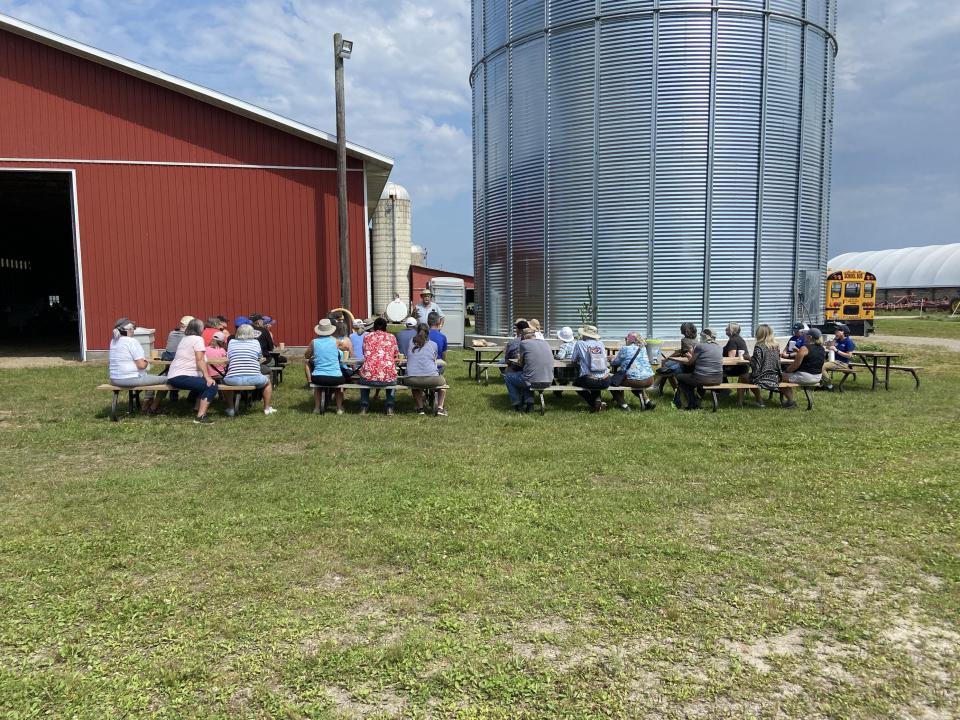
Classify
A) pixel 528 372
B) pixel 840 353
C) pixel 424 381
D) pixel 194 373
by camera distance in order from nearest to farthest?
pixel 194 373
pixel 424 381
pixel 528 372
pixel 840 353

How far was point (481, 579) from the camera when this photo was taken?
4227 mm

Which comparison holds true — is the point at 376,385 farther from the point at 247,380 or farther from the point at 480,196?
the point at 480,196

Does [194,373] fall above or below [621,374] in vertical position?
above

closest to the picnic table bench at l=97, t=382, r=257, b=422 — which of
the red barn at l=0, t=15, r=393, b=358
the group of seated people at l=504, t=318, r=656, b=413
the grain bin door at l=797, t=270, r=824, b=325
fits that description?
the group of seated people at l=504, t=318, r=656, b=413

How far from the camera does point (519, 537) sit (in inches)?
194

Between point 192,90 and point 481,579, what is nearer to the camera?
point 481,579

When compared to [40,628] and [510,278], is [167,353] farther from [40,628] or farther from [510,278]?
[510,278]

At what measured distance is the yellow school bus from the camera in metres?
28.4

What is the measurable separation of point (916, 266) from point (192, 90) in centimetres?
7513

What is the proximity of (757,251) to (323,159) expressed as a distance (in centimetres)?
1117

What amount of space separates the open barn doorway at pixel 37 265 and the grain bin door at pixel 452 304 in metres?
9.57

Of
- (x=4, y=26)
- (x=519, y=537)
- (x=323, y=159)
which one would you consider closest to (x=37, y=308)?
(x=4, y=26)

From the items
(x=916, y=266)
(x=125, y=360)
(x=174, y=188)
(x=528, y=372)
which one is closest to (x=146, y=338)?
(x=174, y=188)

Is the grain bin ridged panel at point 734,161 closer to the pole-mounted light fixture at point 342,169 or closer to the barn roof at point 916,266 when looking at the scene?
the pole-mounted light fixture at point 342,169
